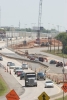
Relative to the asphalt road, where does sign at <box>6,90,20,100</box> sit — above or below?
above

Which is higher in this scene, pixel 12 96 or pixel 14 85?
pixel 12 96

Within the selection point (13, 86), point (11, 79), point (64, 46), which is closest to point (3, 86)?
point (13, 86)

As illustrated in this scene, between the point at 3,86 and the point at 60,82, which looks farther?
the point at 60,82

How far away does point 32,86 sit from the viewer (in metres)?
56.6

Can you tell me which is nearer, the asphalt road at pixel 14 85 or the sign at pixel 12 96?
the sign at pixel 12 96

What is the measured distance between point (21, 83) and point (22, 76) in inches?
200

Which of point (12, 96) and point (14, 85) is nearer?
point (12, 96)

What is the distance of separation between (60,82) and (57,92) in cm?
1079

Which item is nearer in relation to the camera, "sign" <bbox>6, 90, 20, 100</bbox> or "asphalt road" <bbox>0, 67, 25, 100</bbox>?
"sign" <bbox>6, 90, 20, 100</bbox>

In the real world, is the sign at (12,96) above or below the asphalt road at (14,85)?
above

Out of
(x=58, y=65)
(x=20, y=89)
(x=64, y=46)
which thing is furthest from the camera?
(x=64, y=46)

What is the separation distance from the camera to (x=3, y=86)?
54.9 m

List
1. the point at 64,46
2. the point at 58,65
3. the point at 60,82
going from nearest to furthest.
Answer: the point at 60,82 → the point at 58,65 → the point at 64,46

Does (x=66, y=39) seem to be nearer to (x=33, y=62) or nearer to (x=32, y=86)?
(x=33, y=62)
